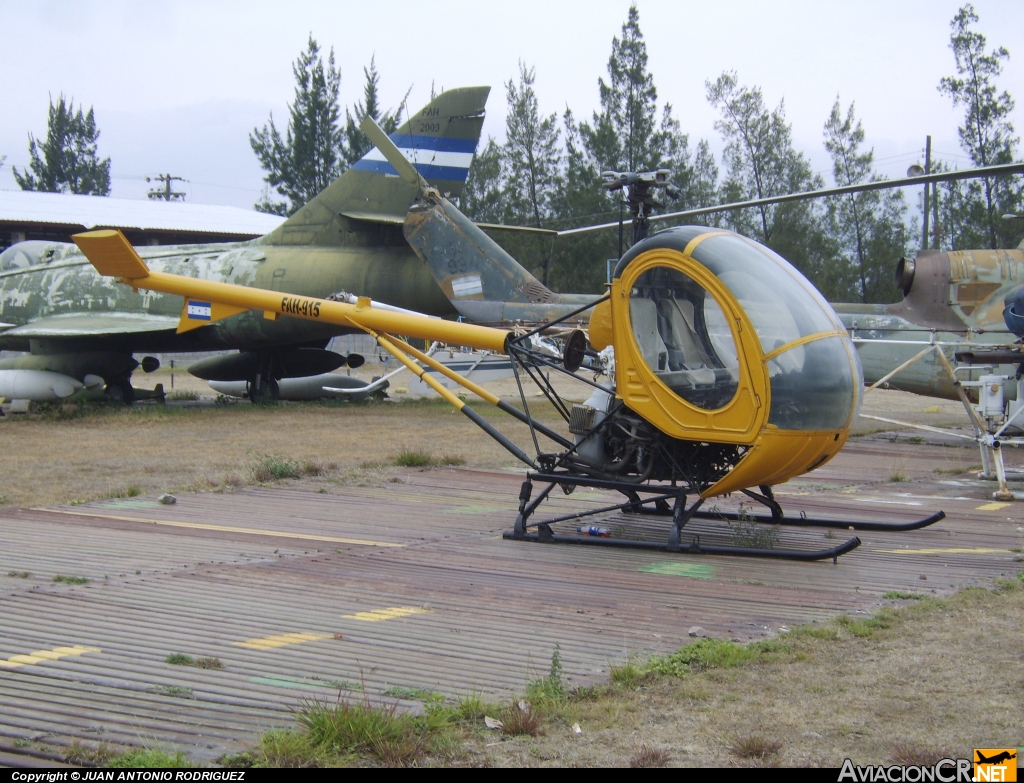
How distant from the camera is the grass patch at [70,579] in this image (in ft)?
20.9

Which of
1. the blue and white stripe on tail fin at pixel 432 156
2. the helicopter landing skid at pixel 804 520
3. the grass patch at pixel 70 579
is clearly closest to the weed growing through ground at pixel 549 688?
the grass patch at pixel 70 579

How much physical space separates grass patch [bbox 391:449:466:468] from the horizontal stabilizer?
13.0ft

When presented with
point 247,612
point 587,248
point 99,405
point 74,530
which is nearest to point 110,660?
point 247,612

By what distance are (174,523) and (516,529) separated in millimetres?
2905

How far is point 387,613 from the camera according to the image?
5832mm

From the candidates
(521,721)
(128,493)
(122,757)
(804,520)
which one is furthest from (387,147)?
(122,757)

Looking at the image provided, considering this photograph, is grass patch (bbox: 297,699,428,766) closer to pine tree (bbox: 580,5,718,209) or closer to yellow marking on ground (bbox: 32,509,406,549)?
yellow marking on ground (bbox: 32,509,406,549)

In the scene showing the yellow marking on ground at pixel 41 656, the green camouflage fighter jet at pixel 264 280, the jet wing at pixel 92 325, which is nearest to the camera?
the yellow marking on ground at pixel 41 656

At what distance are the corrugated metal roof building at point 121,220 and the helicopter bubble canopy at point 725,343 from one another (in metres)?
40.6

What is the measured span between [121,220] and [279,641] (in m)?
48.4

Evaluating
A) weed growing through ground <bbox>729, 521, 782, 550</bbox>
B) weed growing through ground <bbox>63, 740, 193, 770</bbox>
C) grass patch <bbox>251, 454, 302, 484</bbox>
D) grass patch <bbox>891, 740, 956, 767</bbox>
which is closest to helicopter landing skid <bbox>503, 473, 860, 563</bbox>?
weed growing through ground <bbox>729, 521, 782, 550</bbox>

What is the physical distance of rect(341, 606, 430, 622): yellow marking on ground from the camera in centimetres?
571

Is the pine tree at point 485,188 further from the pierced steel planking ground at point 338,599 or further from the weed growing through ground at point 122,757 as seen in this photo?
the weed growing through ground at point 122,757

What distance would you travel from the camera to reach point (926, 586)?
671cm
